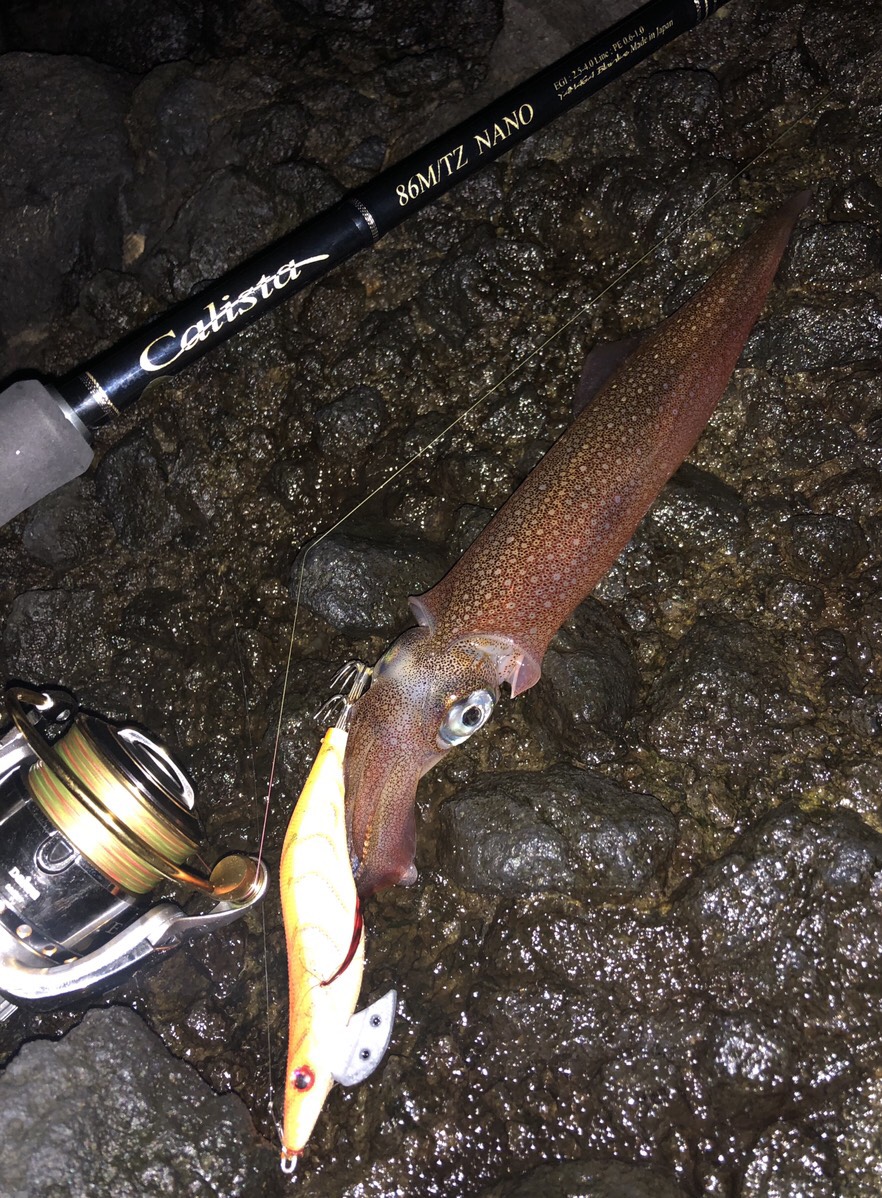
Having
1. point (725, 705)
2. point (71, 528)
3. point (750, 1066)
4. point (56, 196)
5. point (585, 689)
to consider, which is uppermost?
point (56, 196)

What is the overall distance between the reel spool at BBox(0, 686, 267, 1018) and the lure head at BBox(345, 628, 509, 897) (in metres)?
0.52

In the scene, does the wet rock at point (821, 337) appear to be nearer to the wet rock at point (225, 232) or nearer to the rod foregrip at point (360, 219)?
the rod foregrip at point (360, 219)

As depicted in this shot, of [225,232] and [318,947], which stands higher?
[225,232]

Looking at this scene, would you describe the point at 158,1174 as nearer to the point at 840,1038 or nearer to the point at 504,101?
the point at 840,1038

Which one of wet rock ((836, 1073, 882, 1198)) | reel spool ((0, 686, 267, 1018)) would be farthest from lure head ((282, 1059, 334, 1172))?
wet rock ((836, 1073, 882, 1198))

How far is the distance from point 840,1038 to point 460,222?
3472mm

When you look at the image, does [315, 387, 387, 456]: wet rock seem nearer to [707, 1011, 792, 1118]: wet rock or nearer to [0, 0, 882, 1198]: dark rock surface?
[0, 0, 882, 1198]: dark rock surface

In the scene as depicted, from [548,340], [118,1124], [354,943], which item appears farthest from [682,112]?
[118,1124]

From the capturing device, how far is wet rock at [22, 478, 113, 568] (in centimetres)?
425

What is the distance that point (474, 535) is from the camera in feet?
12.4

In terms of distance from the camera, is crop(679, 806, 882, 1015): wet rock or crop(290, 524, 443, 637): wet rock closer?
crop(679, 806, 882, 1015): wet rock

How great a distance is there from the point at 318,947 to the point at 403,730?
72cm

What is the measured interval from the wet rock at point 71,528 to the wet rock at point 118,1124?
192cm

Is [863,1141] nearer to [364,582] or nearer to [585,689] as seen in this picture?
[585,689]
